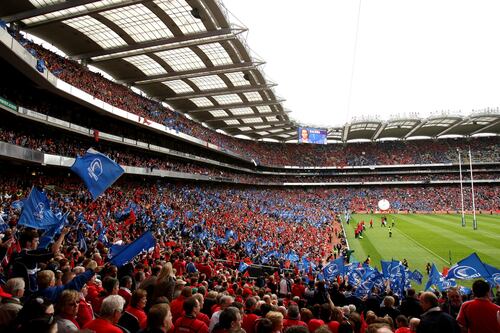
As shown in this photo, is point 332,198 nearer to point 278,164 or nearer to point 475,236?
point 278,164

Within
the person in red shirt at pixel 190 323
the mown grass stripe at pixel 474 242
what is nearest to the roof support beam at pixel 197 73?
the mown grass stripe at pixel 474 242

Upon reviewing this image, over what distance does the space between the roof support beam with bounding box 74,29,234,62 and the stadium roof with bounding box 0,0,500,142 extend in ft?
0.23

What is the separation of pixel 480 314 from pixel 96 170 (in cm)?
826

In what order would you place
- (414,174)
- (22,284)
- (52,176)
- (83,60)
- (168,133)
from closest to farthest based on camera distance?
(22,284) < (52,176) < (83,60) < (168,133) < (414,174)

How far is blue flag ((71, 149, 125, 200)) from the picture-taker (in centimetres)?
817

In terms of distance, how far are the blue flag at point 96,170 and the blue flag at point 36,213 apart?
1.87 metres

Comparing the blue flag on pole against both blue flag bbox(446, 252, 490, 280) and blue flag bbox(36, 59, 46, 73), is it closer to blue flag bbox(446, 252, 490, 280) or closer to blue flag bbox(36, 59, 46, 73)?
blue flag bbox(446, 252, 490, 280)

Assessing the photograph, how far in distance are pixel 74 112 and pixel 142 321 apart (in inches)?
1157

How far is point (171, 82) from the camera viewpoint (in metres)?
36.9

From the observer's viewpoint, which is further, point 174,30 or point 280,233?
point 280,233

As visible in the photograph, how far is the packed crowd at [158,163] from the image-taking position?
78.8ft

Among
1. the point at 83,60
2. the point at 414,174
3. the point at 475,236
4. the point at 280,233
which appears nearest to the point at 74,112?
the point at 83,60

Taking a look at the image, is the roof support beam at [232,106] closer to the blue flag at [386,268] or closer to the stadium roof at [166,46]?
the stadium roof at [166,46]

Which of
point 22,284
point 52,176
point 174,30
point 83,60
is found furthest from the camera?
point 83,60
